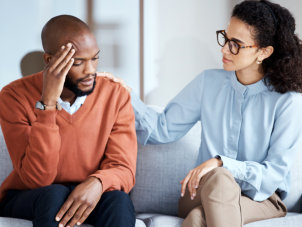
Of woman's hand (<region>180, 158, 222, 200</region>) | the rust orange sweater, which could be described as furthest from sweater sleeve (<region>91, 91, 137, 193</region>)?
woman's hand (<region>180, 158, 222, 200</region>)

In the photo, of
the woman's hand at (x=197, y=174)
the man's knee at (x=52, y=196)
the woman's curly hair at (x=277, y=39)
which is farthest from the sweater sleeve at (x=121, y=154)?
the woman's curly hair at (x=277, y=39)

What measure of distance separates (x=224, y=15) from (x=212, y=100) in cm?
90

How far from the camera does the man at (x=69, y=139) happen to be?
1.45m

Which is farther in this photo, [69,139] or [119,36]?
[119,36]

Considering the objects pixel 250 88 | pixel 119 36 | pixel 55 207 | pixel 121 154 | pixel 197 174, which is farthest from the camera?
pixel 119 36

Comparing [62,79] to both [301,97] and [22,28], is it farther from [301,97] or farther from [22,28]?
[22,28]

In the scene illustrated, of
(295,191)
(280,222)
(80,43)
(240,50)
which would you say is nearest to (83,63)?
(80,43)

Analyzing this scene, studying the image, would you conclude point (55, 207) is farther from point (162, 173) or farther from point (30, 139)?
point (162, 173)

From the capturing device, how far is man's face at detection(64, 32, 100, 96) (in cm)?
156

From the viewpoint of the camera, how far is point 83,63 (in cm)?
158

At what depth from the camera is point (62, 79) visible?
1495mm

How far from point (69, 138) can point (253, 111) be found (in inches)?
30.8

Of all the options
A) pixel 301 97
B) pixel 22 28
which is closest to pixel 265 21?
pixel 301 97

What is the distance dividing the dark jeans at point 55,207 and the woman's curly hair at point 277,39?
0.82m
